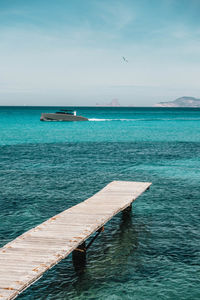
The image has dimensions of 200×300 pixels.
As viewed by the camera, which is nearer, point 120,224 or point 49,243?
point 49,243

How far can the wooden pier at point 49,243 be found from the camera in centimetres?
1044

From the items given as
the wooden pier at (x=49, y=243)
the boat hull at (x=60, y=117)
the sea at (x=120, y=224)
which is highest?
the boat hull at (x=60, y=117)

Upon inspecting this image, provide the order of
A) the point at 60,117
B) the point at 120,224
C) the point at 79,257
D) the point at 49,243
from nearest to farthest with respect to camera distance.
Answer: the point at 49,243
the point at 79,257
the point at 120,224
the point at 60,117

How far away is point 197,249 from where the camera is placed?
1609 centimetres

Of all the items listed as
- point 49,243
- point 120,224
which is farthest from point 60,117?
point 49,243

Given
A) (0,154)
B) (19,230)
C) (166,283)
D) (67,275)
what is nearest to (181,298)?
(166,283)

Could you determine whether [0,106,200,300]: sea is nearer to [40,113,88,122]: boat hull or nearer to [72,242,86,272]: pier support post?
[72,242,86,272]: pier support post

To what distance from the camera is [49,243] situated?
43.1 ft

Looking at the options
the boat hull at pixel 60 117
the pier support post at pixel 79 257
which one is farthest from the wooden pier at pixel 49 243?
the boat hull at pixel 60 117

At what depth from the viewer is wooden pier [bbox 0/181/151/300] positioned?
10438 millimetres

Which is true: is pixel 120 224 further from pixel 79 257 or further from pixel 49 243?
pixel 49 243

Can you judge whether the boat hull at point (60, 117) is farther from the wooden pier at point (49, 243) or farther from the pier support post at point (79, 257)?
the pier support post at point (79, 257)

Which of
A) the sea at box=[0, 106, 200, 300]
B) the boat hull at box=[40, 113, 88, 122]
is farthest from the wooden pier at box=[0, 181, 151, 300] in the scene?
the boat hull at box=[40, 113, 88, 122]

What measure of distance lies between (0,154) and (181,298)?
36.2 metres
